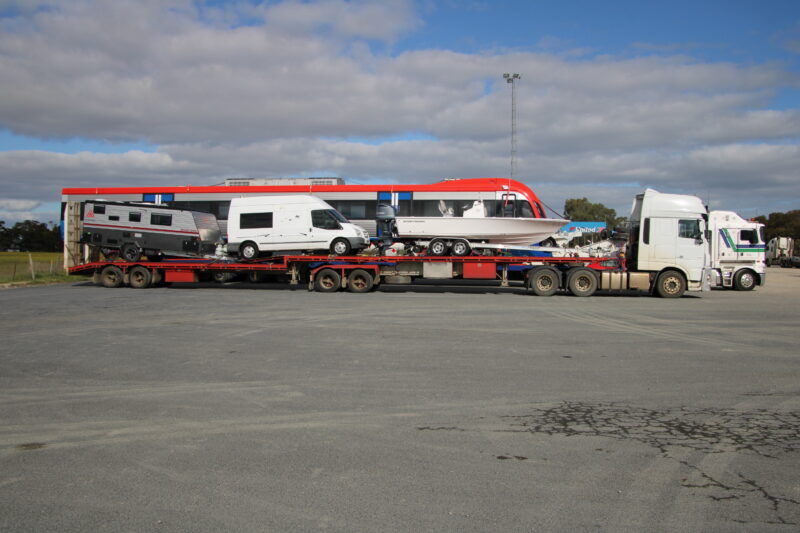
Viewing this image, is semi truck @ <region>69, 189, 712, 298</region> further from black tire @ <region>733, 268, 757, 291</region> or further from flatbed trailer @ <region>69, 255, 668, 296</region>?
black tire @ <region>733, 268, 757, 291</region>

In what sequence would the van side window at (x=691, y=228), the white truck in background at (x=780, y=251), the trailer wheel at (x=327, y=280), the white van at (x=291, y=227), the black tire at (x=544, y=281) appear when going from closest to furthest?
1. the van side window at (x=691, y=228)
2. the black tire at (x=544, y=281)
3. the trailer wheel at (x=327, y=280)
4. the white van at (x=291, y=227)
5. the white truck in background at (x=780, y=251)

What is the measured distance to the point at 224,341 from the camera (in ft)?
33.8

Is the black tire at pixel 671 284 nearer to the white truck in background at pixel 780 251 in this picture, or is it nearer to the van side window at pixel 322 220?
the van side window at pixel 322 220

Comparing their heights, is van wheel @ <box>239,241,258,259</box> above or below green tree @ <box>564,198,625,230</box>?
below

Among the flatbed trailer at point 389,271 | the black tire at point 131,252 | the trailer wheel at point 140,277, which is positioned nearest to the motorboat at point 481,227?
the flatbed trailer at point 389,271

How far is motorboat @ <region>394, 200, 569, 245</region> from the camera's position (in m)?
20.6

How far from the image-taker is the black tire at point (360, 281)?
20.3 meters

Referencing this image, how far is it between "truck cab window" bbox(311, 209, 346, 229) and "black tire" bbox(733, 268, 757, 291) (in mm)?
16423

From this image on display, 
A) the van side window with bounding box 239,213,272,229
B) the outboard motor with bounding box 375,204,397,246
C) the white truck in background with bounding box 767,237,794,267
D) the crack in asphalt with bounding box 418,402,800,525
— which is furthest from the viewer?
the white truck in background with bounding box 767,237,794,267

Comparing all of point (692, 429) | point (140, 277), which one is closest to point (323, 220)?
point (140, 277)

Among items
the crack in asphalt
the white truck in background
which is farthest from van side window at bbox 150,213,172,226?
the white truck in background

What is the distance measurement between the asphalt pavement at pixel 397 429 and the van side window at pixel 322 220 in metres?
9.32

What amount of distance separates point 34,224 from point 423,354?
3910 inches

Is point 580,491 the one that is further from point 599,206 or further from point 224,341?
point 599,206
